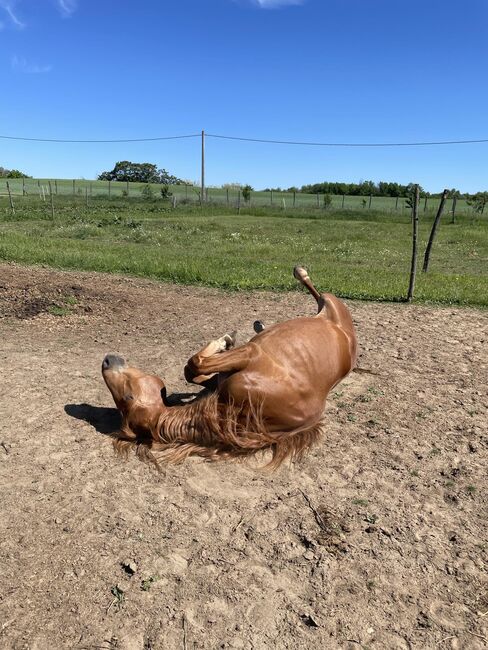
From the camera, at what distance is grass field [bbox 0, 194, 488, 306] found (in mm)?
10680

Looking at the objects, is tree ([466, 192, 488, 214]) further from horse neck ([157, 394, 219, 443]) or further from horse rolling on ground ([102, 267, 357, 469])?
horse neck ([157, 394, 219, 443])

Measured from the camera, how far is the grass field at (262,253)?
1068 centimetres

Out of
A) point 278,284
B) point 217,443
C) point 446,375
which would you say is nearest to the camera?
point 217,443

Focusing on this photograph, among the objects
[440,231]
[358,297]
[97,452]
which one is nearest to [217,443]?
[97,452]

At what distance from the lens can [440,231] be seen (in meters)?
26.2

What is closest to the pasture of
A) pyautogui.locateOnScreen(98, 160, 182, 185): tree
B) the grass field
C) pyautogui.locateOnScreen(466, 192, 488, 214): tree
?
the grass field

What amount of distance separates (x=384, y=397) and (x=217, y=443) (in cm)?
203

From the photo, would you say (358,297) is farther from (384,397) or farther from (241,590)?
(241,590)

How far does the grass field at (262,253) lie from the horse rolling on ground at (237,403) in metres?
6.00

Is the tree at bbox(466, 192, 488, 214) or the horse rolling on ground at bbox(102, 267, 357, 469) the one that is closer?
the horse rolling on ground at bbox(102, 267, 357, 469)

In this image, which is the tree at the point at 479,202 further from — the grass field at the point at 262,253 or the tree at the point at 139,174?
the tree at the point at 139,174

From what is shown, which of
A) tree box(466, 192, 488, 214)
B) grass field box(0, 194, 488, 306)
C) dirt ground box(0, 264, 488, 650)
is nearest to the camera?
dirt ground box(0, 264, 488, 650)

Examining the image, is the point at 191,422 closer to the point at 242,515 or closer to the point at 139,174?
the point at 242,515

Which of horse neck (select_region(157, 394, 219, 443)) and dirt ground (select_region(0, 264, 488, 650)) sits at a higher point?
horse neck (select_region(157, 394, 219, 443))
